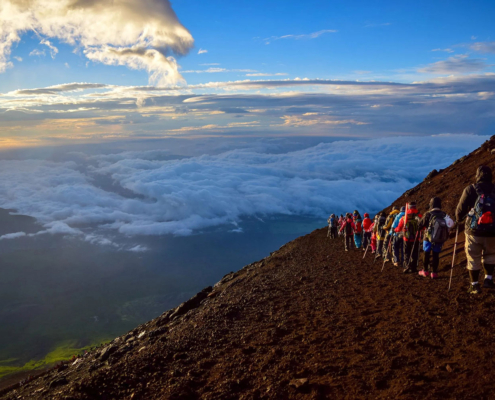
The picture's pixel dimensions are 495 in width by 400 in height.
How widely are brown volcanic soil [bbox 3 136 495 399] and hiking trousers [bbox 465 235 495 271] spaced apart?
1.91ft

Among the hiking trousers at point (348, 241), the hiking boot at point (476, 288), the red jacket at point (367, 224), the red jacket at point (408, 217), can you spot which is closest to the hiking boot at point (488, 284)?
the hiking boot at point (476, 288)

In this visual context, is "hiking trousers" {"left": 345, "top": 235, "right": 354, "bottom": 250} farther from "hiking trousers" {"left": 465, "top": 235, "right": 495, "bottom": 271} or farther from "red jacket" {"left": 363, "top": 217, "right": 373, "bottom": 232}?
"hiking trousers" {"left": 465, "top": 235, "right": 495, "bottom": 271}

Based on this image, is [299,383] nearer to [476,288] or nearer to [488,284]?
[476,288]

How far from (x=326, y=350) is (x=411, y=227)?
5375mm

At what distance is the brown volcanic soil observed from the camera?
447cm

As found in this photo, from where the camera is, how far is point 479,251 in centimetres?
664

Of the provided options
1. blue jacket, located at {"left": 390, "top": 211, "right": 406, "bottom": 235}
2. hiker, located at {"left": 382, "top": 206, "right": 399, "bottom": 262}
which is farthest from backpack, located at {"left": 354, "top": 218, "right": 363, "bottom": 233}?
blue jacket, located at {"left": 390, "top": 211, "right": 406, "bottom": 235}

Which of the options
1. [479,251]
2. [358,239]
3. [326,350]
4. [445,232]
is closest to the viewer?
[326,350]

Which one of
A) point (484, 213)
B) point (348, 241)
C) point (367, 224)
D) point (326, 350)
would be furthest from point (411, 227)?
point (348, 241)

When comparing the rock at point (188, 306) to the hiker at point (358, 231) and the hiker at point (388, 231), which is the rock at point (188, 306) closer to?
the hiker at point (388, 231)

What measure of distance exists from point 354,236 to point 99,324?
317 feet

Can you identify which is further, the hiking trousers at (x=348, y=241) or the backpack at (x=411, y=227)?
the hiking trousers at (x=348, y=241)

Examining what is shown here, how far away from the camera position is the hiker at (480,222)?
6.37 m

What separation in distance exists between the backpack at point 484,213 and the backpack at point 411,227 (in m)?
3.16
